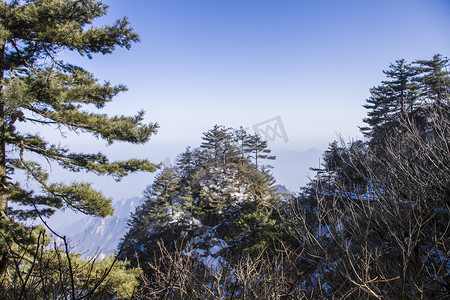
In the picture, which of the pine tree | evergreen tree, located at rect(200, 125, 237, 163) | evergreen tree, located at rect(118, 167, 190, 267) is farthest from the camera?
evergreen tree, located at rect(200, 125, 237, 163)

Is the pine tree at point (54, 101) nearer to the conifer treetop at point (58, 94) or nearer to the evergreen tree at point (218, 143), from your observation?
the conifer treetop at point (58, 94)

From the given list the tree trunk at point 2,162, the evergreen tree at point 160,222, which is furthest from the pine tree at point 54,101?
the evergreen tree at point 160,222

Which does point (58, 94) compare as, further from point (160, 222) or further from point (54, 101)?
point (160, 222)

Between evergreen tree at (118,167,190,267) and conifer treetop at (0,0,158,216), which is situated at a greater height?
conifer treetop at (0,0,158,216)

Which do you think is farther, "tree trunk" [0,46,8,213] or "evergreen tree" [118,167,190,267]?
"evergreen tree" [118,167,190,267]

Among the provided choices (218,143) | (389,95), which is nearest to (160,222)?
(218,143)

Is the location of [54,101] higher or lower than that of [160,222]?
higher

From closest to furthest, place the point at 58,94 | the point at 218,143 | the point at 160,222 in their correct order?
the point at 58,94, the point at 160,222, the point at 218,143

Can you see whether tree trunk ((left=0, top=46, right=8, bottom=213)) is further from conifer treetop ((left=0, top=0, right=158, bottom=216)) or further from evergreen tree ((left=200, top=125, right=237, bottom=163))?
evergreen tree ((left=200, top=125, right=237, bottom=163))

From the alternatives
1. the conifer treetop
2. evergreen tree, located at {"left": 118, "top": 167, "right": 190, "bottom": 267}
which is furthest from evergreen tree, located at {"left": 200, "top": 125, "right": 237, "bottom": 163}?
the conifer treetop

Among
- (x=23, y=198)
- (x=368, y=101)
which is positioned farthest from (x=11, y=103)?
(x=368, y=101)

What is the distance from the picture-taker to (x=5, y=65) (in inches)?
179

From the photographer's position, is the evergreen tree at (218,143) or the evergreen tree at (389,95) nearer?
the evergreen tree at (389,95)

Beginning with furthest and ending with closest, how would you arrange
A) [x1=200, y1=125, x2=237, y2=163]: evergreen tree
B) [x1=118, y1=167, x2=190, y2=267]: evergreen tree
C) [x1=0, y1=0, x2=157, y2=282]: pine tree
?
[x1=200, y1=125, x2=237, y2=163]: evergreen tree < [x1=118, y1=167, x2=190, y2=267]: evergreen tree < [x1=0, y1=0, x2=157, y2=282]: pine tree
